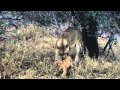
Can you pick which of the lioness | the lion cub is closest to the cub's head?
the lioness

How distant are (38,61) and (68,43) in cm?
49

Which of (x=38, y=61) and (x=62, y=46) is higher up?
(x=62, y=46)

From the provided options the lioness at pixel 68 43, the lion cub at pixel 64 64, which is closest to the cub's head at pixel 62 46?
the lioness at pixel 68 43

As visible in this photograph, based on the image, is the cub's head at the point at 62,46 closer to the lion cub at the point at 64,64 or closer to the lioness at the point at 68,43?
the lioness at the point at 68,43

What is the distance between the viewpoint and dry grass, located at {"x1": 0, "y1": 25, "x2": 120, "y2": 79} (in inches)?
212

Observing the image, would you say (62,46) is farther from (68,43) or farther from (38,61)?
(38,61)

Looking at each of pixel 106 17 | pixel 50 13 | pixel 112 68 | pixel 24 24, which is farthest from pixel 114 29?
pixel 24 24

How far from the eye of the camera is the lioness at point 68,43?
5.49 m

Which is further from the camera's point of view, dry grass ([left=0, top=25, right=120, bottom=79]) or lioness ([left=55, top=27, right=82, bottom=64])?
lioness ([left=55, top=27, right=82, bottom=64])

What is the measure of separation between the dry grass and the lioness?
0.27 ft

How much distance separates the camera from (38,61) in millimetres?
5438

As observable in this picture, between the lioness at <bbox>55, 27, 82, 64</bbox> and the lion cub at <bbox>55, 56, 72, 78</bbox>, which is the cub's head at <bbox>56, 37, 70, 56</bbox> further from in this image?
the lion cub at <bbox>55, 56, 72, 78</bbox>

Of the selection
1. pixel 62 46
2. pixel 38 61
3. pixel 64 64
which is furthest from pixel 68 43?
pixel 38 61
